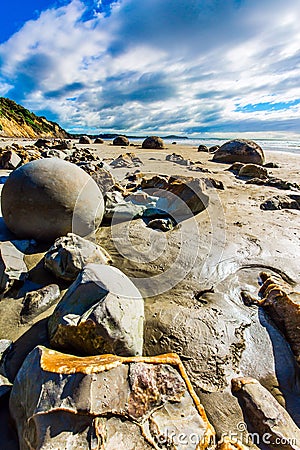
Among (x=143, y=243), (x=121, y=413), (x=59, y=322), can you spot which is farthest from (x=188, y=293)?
(x=121, y=413)

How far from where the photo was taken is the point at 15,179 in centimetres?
361

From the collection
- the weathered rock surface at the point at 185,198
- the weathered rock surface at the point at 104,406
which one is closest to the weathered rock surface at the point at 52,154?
the weathered rock surface at the point at 185,198

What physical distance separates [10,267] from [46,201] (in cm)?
105

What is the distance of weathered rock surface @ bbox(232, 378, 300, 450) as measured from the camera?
1590 mm

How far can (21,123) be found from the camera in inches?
1651

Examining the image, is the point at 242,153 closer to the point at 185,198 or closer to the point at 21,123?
the point at 185,198

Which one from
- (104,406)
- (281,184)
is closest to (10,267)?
(104,406)

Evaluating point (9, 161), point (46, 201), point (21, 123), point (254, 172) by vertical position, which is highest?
point (21, 123)

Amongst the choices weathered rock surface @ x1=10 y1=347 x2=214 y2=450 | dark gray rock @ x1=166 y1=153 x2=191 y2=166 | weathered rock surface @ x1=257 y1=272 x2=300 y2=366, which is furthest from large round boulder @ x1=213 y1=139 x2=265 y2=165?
weathered rock surface @ x1=10 y1=347 x2=214 y2=450

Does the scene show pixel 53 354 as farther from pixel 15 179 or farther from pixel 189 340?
pixel 15 179

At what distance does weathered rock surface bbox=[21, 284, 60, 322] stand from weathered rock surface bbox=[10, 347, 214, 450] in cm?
92

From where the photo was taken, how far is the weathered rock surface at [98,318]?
187 centimetres

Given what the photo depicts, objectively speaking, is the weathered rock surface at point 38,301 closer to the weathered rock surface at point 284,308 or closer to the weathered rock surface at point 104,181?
the weathered rock surface at point 284,308

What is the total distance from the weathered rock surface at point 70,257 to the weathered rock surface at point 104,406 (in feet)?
4.23
